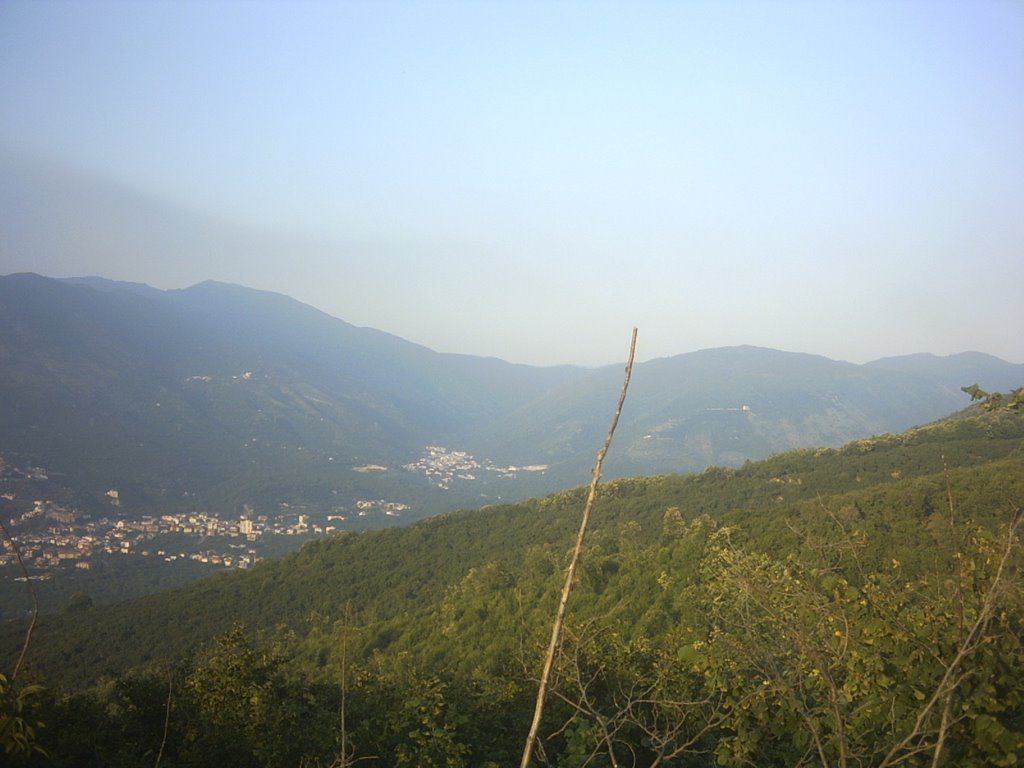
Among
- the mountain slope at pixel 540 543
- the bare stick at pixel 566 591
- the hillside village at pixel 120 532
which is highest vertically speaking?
the bare stick at pixel 566 591

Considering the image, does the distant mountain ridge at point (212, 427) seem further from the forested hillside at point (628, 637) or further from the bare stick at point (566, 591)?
the bare stick at point (566, 591)

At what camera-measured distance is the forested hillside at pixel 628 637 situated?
2.95 metres

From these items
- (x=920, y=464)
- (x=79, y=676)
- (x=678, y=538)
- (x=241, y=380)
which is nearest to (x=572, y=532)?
(x=678, y=538)

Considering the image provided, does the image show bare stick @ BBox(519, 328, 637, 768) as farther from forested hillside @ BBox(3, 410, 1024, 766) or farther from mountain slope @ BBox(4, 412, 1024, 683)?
mountain slope @ BBox(4, 412, 1024, 683)

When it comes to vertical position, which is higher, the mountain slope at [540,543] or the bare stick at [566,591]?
the bare stick at [566,591]

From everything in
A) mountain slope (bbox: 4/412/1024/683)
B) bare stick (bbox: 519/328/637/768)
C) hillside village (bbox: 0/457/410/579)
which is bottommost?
hillside village (bbox: 0/457/410/579)

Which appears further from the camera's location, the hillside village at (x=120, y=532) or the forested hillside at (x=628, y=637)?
the hillside village at (x=120, y=532)

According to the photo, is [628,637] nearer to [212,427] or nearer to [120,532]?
[120,532]

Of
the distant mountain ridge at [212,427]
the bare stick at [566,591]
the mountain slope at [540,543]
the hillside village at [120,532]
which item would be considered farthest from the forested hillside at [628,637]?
the distant mountain ridge at [212,427]

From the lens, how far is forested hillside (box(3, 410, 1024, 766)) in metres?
2.95

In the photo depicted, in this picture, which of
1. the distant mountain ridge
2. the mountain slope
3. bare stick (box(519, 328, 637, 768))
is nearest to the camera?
bare stick (box(519, 328, 637, 768))

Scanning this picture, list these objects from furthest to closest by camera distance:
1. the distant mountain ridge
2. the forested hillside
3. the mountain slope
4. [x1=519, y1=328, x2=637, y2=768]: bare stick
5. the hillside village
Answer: the distant mountain ridge
the hillside village
the mountain slope
the forested hillside
[x1=519, y1=328, x2=637, y2=768]: bare stick

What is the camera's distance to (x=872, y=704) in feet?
10.0

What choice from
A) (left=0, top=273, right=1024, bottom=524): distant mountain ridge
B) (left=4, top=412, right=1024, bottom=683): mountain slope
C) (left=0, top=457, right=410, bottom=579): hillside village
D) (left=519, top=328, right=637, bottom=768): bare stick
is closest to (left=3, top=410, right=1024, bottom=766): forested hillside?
(left=4, top=412, right=1024, bottom=683): mountain slope
